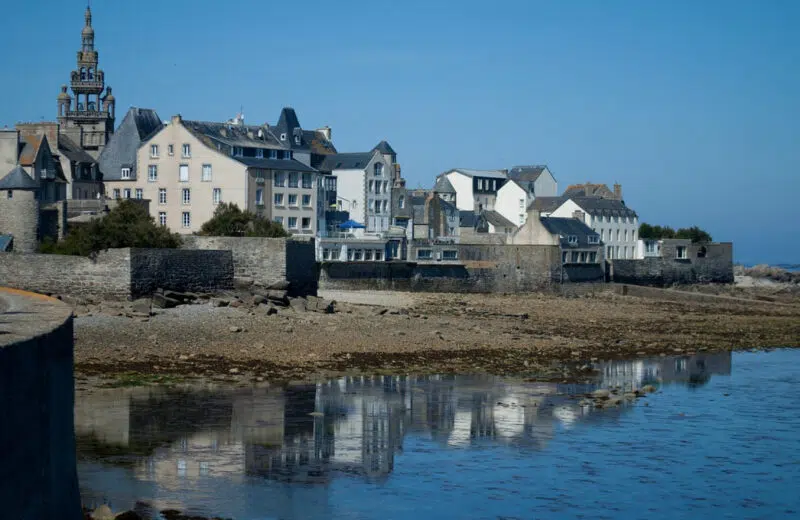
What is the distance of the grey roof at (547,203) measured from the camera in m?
81.8

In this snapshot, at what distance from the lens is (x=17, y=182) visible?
148 feet

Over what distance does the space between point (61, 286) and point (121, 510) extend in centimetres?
2284

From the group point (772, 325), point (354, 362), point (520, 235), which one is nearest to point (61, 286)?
point (354, 362)

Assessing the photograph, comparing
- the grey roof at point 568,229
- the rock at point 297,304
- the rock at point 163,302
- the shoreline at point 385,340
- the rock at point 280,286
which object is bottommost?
the shoreline at point 385,340

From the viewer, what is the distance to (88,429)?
1855 cm

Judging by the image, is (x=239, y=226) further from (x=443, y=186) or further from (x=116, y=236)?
(x=443, y=186)

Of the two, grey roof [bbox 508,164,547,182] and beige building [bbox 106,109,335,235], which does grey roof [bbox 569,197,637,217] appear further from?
beige building [bbox 106,109,335,235]

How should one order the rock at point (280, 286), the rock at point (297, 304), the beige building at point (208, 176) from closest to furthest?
the rock at point (297, 304) → the rock at point (280, 286) → the beige building at point (208, 176)

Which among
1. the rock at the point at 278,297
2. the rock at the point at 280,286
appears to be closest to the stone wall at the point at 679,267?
the rock at the point at 280,286

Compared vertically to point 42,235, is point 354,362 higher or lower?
lower

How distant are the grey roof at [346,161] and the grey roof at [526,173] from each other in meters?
24.7

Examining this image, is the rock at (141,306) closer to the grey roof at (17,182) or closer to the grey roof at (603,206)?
the grey roof at (17,182)

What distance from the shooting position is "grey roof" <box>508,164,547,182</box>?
9469 centimetres

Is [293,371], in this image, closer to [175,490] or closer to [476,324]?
[175,490]
